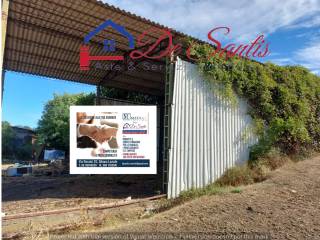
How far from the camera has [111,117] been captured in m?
8.09

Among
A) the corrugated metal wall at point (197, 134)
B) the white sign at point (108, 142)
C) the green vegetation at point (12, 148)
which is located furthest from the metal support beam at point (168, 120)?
the green vegetation at point (12, 148)

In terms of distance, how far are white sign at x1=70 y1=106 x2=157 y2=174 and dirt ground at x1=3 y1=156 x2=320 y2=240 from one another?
1.12 m

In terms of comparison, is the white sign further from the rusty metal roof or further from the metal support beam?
the rusty metal roof

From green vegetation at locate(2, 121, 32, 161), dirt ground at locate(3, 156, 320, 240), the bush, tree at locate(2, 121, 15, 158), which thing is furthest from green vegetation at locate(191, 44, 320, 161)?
tree at locate(2, 121, 15, 158)

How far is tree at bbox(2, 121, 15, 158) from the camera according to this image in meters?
37.9

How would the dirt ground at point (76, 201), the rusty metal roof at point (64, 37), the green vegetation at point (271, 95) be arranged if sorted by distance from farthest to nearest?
the green vegetation at point (271, 95) → the rusty metal roof at point (64, 37) → the dirt ground at point (76, 201)

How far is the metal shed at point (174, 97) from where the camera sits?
8641mm

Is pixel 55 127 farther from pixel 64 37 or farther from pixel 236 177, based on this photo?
pixel 236 177

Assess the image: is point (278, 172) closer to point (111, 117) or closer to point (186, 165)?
point (186, 165)

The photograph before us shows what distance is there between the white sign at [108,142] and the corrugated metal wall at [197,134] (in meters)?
0.90

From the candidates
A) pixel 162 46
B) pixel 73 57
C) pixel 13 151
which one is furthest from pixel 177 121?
pixel 13 151

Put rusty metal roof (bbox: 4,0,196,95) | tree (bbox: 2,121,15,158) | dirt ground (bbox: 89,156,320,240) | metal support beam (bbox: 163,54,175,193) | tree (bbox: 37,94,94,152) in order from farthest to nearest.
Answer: tree (bbox: 2,121,15,158), tree (bbox: 37,94,94,152), rusty metal roof (bbox: 4,0,196,95), metal support beam (bbox: 163,54,175,193), dirt ground (bbox: 89,156,320,240)

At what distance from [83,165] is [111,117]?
4.75 feet

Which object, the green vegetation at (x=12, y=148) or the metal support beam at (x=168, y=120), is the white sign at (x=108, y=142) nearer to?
the metal support beam at (x=168, y=120)
